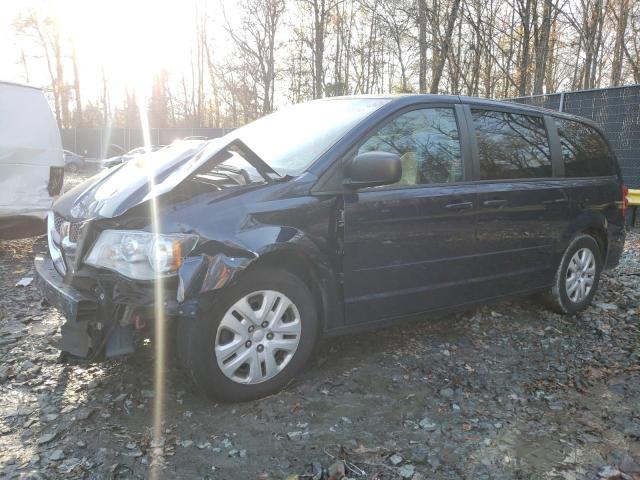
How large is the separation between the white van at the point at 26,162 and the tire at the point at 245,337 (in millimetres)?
4116

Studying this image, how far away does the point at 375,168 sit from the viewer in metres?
3.03

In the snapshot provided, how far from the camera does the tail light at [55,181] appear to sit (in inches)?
241

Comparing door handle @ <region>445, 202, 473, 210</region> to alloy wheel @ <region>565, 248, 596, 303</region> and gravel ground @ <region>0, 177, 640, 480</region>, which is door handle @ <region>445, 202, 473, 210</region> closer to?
gravel ground @ <region>0, 177, 640, 480</region>

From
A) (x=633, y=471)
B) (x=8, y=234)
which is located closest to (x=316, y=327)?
(x=633, y=471)

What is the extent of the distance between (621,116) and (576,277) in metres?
6.38

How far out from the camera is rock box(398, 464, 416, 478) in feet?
7.89

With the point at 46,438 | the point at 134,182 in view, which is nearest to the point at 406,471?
the point at 46,438

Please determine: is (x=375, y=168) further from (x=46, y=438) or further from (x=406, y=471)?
(x=46, y=438)

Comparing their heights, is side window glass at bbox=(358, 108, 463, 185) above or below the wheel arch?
above

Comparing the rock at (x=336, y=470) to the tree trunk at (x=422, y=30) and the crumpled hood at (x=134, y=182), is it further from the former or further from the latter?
the tree trunk at (x=422, y=30)

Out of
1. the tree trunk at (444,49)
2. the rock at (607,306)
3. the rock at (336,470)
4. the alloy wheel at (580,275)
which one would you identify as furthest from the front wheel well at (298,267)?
the tree trunk at (444,49)

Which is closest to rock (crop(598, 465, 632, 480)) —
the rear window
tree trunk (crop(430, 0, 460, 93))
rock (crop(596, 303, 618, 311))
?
the rear window

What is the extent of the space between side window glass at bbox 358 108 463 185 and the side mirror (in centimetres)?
29

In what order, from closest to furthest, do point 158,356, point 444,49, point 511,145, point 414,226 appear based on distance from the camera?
point 158,356 → point 414,226 → point 511,145 → point 444,49
